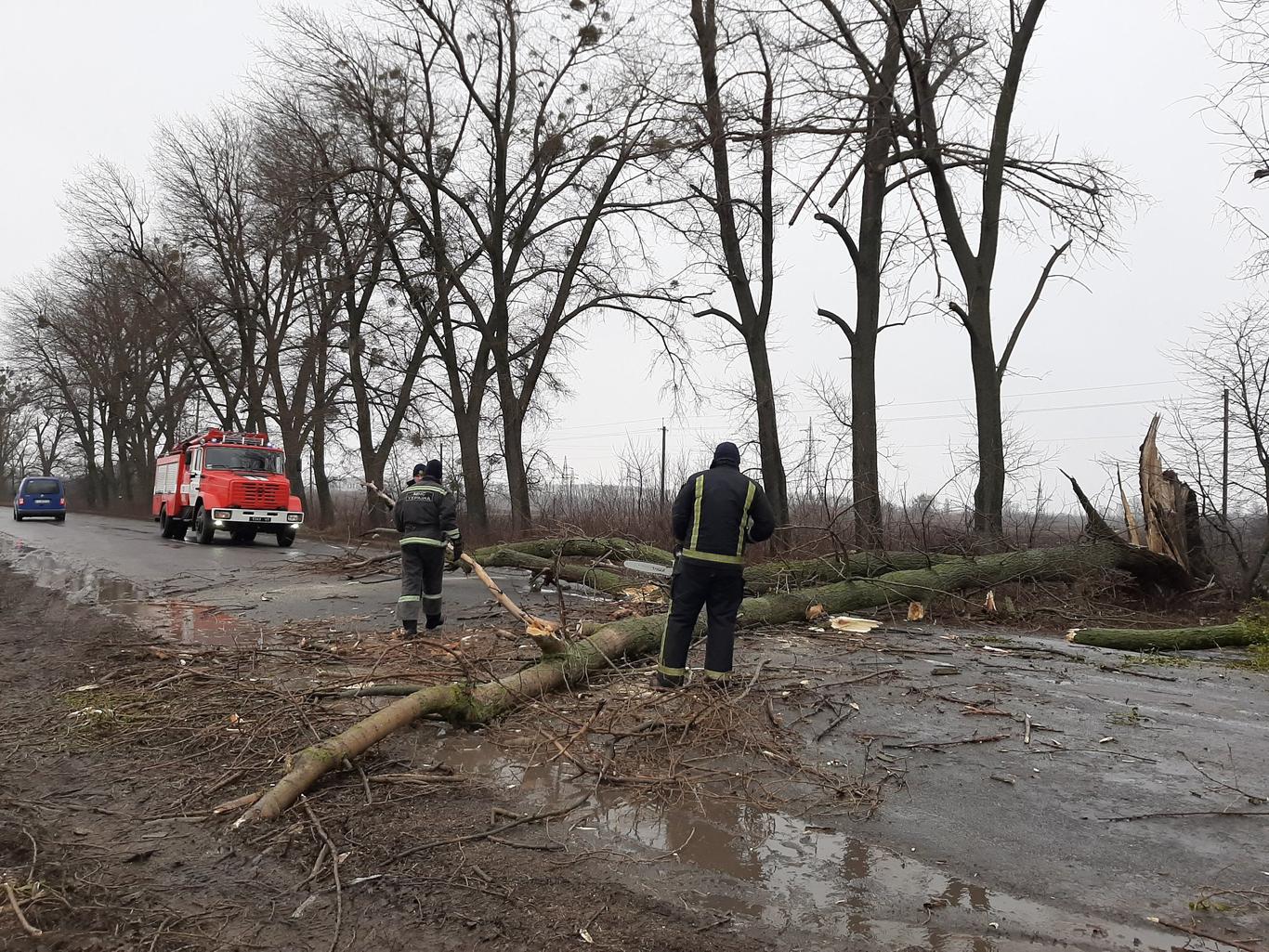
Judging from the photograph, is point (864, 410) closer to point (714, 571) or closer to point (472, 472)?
point (714, 571)

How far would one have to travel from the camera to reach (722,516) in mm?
6289

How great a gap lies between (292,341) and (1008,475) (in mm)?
21916

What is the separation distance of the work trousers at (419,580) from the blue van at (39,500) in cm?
3416

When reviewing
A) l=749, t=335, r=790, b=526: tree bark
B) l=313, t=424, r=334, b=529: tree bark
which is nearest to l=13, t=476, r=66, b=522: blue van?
l=313, t=424, r=334, b=529: tree bark

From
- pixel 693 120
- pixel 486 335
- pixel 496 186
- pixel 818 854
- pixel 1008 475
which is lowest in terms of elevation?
pixel 818 854

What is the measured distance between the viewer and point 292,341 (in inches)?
1091

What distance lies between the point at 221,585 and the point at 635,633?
26.6 feet

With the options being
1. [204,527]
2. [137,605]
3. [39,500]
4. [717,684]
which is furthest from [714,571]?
[39,500]

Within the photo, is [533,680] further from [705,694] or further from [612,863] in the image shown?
[612,863]

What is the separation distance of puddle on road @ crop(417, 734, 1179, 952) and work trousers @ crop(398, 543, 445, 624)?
4.33 meters

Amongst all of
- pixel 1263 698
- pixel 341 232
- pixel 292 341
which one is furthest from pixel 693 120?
pixel 292 341

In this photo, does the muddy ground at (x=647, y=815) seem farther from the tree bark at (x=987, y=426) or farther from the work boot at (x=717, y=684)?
the tree bark at (x=987, y=426)

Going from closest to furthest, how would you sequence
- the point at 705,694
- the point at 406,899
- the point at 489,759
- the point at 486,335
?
the point at 406,899 < the point at 489,759 < the point at 705,694 < the point at 486,335

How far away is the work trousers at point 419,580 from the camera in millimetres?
8570
